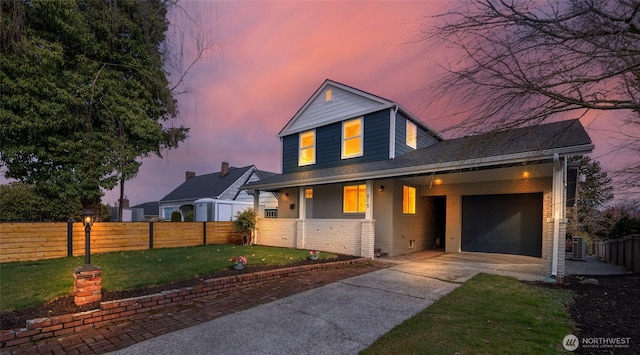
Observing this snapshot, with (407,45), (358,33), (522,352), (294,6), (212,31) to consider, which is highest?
(294,6)

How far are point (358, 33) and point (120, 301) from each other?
221 inches

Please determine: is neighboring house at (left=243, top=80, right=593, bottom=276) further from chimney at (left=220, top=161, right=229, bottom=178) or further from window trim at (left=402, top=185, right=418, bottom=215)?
chimney at (left=220, top=161, right=229, bottom=178)

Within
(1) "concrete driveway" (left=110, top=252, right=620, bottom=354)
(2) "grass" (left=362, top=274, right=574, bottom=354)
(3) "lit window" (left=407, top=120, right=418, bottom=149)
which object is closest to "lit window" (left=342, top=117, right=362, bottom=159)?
(3) "lit window" (left=407, top=120, right=418, bottom=149)

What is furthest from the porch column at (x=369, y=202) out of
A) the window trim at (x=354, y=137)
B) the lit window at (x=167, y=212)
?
the lit window at (x=167, y=212)

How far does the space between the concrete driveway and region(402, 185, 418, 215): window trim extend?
419cm

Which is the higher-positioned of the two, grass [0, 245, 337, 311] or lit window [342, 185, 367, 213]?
lit window [342, 185, 367, 213]

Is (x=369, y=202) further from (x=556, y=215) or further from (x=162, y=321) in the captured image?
(x=162, y=321)

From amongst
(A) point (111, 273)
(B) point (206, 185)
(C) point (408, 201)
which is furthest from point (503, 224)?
(B) point (206, 185)

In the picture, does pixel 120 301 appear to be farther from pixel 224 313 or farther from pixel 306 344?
pixel 306 344

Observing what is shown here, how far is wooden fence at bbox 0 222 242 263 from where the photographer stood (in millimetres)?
8609

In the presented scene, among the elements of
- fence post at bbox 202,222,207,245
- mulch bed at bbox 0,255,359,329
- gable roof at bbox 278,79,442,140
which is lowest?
fence post at bbox 202,222,207,245

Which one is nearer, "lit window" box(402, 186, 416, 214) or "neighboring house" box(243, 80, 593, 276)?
"neighboring house" box(243, 80, 593, 276)

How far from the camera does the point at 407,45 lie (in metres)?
3.37

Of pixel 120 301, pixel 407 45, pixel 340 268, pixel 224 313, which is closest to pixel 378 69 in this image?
pixel 407 45
